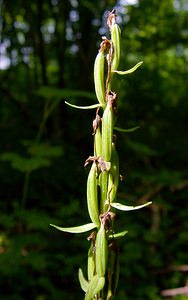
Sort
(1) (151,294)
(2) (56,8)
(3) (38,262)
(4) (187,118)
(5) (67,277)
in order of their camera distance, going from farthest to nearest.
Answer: (4) (187,118) < (2) (56,8) < (5) (67,277) < (1) (151,294) < (3) (38,262)

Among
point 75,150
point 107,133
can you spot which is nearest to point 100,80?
point 107,133

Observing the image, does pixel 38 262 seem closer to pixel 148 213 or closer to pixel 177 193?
pixel 148 213

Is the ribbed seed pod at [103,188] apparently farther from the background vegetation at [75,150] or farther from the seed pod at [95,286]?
the background vegetation at [75,150]

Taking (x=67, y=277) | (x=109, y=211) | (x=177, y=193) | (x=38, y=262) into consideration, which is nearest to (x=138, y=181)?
(x=177, y=193)

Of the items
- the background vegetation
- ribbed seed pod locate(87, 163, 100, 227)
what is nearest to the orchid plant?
ribbed seed pod locate(87, 163, 100, 227)

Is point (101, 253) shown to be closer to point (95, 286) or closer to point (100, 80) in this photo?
point (95, 286)

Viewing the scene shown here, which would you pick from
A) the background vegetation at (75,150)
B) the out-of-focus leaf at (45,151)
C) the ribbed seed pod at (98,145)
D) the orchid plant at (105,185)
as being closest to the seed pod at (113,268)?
the orchid plant at (105,185)

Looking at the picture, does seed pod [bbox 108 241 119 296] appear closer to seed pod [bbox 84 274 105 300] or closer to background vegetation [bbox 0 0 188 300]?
seed pod [bbox 84 274 105 300]
